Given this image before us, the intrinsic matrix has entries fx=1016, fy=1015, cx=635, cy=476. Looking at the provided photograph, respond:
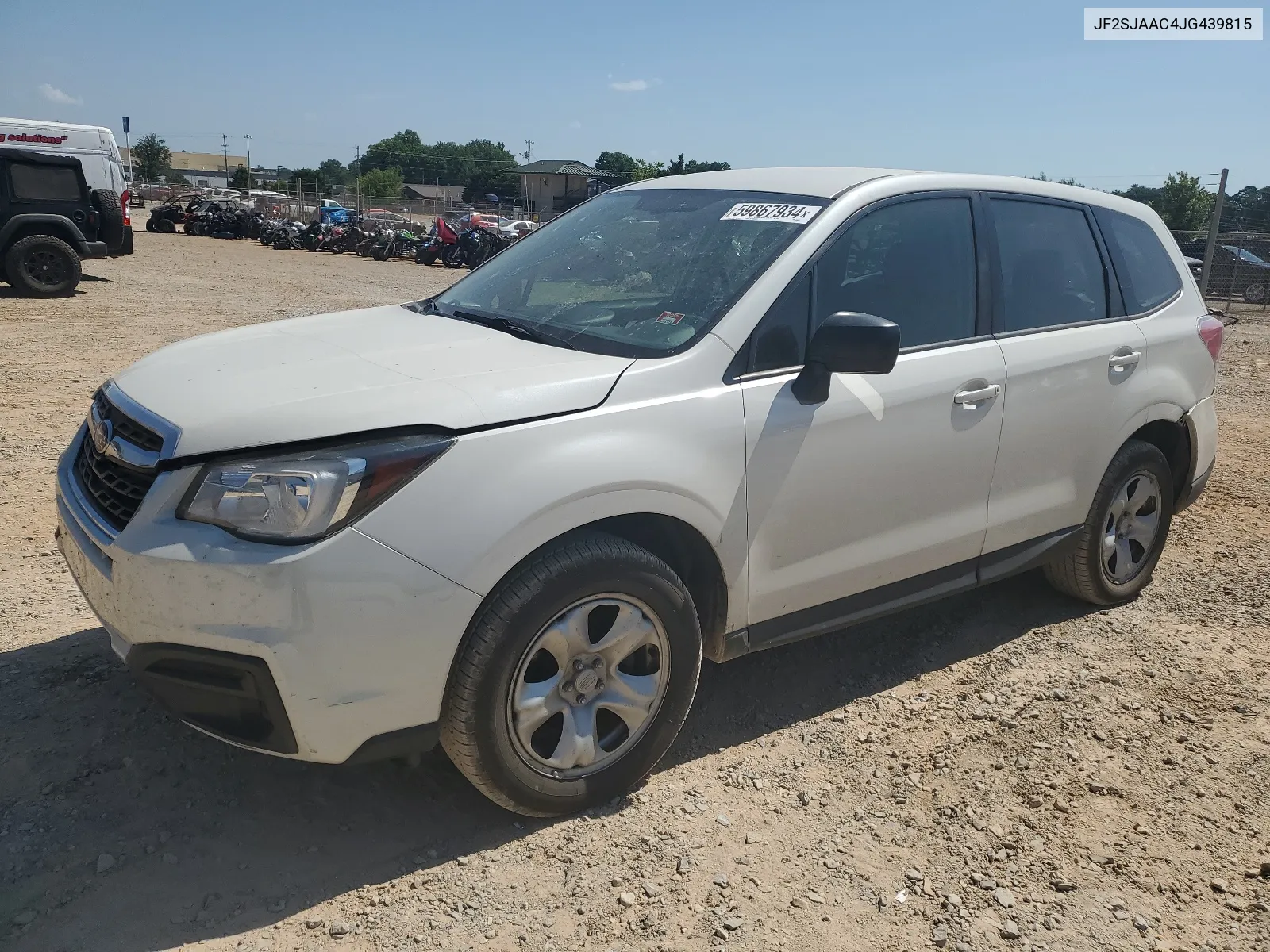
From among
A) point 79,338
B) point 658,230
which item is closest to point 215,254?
point 79,338

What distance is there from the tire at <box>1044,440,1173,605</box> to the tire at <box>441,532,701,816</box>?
2.16 metres

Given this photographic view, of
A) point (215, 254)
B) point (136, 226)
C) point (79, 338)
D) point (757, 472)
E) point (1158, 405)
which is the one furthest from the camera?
point (136, 226)

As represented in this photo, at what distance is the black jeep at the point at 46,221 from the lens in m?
13.8

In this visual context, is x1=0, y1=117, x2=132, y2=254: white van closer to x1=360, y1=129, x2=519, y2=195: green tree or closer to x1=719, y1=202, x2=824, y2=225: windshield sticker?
x1=719, y1=202, x2=824, y2=225: windshield sticker

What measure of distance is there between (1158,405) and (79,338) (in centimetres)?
1056

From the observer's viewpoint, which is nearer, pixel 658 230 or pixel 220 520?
pixel 220 520

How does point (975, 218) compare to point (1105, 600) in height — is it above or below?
above

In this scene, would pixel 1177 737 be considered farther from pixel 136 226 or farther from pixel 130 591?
pixel 136 226

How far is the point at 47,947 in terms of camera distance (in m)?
2.35

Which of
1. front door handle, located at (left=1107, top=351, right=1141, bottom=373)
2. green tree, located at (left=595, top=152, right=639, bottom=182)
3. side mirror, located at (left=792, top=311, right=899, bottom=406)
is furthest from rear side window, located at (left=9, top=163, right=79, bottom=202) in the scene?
green tree, located at (left=595, top=152, right=639, bottom=182)

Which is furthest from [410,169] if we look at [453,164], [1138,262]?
[1138,262]

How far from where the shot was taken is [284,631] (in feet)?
7.66

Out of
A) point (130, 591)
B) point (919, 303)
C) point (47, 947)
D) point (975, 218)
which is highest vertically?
point (975, 218)

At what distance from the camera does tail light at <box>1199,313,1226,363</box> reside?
452cm
